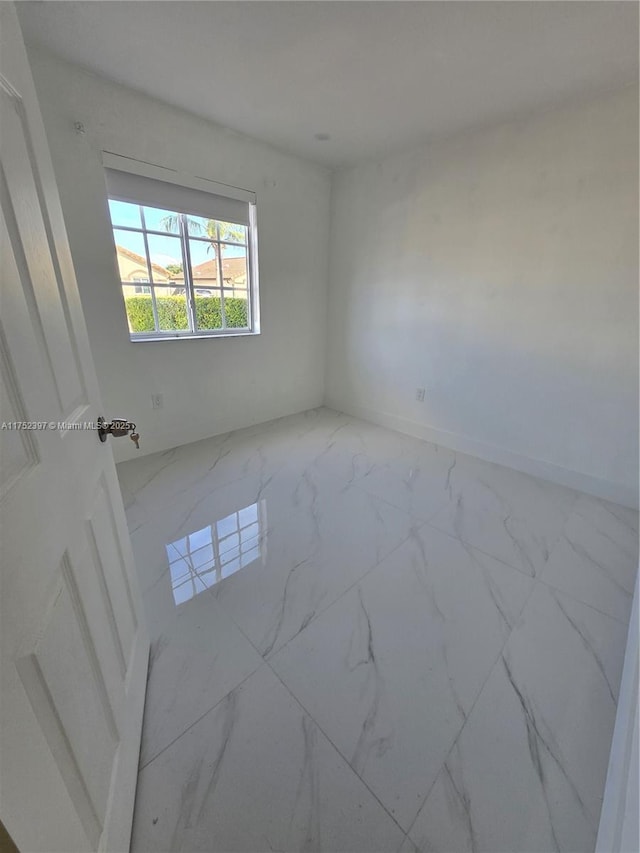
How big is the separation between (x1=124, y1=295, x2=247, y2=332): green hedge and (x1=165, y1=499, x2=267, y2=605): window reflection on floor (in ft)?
5.22

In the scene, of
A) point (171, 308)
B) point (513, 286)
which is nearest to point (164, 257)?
point (171, 308)

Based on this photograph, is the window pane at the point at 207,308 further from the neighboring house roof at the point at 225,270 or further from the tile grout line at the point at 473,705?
the tile grout line at the point at 473,705

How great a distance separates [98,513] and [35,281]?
56 cm

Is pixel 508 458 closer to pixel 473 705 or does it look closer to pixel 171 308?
pixel 473 705

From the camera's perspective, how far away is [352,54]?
1.68 m

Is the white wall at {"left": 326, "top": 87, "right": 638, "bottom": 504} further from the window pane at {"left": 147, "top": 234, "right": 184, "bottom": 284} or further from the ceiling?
the window pane at {"left": 147, "top": 234, "right": 184, "bottom": 284}

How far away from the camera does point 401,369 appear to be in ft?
10.8

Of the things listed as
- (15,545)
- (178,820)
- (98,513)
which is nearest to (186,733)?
(178,820)

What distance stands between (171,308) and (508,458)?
9.45 ft

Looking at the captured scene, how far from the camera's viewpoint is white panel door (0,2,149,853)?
19.0 inches

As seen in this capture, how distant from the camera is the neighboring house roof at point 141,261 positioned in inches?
92.7

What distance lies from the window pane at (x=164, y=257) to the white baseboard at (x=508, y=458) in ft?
6.87

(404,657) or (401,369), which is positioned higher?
(401,369)

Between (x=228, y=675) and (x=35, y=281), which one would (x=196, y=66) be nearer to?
(x=35, y=281)
